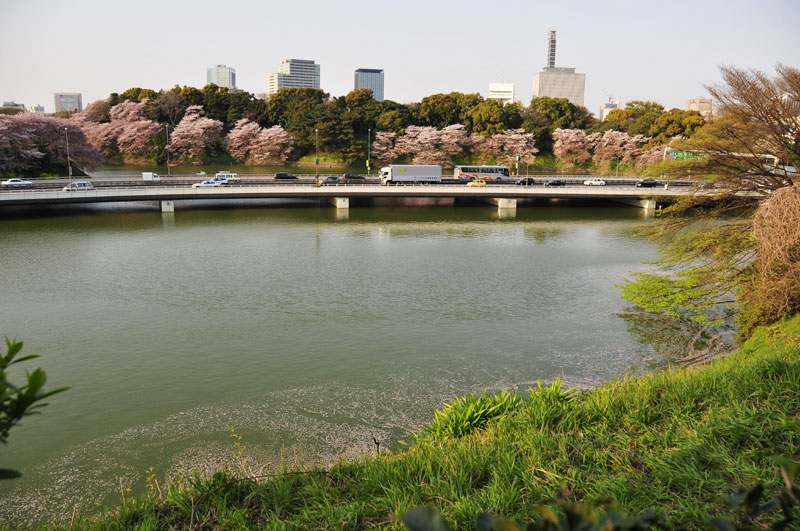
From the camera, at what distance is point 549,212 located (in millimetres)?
41219

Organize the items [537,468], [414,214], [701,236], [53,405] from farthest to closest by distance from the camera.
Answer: [414,214]
[701,236]
[53,405]
[537,468]

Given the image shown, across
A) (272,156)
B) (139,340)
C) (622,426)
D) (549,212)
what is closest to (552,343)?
(622,426)

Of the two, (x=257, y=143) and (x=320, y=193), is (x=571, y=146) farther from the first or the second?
(x=320, y=193)

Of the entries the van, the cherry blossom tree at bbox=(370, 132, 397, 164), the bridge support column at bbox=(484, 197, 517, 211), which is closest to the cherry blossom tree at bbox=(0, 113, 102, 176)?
the van

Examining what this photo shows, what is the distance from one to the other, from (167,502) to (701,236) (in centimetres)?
1405

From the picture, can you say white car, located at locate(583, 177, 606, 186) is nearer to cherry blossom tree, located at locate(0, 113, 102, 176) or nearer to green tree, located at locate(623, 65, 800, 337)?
green tree, located at locate(623, 65, 800, 337)

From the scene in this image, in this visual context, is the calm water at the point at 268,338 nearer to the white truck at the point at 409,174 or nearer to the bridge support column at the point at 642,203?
the bridge support column at the point at 642,203

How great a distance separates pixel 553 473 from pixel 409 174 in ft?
156

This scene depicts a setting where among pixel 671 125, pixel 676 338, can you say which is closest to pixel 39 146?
pixel 676 338

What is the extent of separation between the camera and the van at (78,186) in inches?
1347

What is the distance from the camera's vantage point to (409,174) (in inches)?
2018

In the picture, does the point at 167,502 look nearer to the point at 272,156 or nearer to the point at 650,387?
the point at 650,387

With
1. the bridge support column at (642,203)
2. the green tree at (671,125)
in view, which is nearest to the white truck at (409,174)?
the bridge support column at (642,203)

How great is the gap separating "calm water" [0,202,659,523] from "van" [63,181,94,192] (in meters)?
6.72
